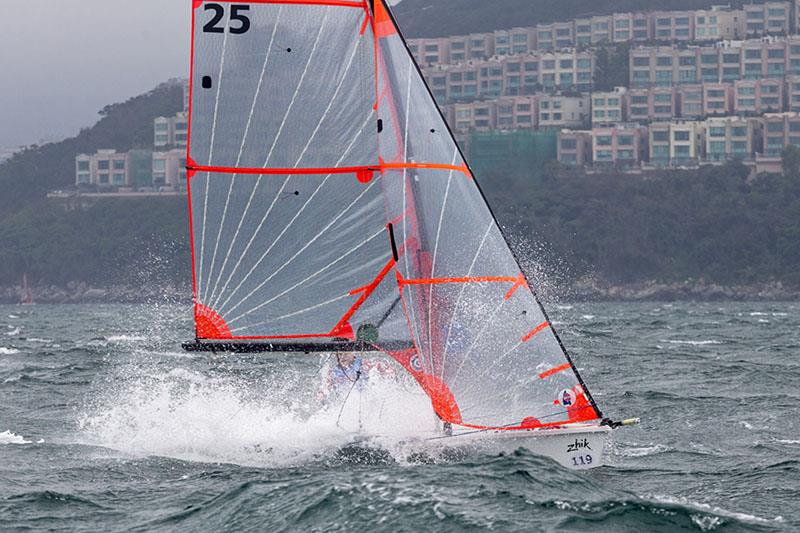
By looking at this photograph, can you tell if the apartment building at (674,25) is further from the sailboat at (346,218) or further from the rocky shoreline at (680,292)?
the sailboat at (346,218)

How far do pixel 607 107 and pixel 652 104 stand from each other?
5714mm

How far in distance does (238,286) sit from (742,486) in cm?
648

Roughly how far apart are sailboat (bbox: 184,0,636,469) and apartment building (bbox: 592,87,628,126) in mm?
147272

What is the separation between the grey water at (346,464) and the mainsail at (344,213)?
1387mm

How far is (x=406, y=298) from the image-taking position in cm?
1836

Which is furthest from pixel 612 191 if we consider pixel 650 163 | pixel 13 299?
pixel 13 299

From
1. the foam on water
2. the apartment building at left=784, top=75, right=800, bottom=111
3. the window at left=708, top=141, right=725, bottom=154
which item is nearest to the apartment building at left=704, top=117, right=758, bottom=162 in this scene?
the window at left=708, top=141, right=725, bottom=154

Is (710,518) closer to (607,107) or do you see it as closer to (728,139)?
(728,139)

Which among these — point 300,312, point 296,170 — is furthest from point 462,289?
point 296,170

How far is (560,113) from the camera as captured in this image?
547 ft

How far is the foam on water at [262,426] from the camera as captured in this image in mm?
18953

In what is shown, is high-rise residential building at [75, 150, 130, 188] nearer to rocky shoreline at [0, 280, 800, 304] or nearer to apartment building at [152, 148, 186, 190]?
apartment building at [152, 148, 186, 190]

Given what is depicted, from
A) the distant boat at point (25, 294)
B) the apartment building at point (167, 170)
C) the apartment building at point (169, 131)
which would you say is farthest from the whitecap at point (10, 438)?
the apartment building at point (169, 131)

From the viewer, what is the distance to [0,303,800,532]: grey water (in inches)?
567
